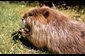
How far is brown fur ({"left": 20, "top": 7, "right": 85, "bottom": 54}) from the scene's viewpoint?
15.0 feet

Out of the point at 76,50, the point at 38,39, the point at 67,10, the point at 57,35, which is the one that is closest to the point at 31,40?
the point at 38,39

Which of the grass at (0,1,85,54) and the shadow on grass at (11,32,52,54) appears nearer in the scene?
the grass at (0,1,85,54)

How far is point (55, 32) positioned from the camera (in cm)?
471

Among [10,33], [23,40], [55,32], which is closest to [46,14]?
[55,32]

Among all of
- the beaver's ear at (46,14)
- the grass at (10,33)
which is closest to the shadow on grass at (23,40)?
the grass at (10,33)

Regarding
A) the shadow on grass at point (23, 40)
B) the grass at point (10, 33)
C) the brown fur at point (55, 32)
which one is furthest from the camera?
the shadow on grass at point (23, 40)

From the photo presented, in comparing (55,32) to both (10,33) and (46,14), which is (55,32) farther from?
(10,33)

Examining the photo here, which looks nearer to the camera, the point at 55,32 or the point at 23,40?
the point at 55,32

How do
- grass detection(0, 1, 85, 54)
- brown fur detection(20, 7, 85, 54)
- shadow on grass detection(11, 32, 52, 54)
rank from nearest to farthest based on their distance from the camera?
brown fur detection(20, 7, 85, 54)
grass detection(0, 1, 85, 54)
shadow on grass detection(11, 32, 52, 54)

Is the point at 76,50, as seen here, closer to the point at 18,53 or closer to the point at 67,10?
the point at 18,53

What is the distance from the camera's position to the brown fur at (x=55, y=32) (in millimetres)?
4574

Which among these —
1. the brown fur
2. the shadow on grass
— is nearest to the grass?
the shadow on grass

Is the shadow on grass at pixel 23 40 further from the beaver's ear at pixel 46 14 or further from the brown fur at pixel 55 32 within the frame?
the beaver's ear at pixel 46 14

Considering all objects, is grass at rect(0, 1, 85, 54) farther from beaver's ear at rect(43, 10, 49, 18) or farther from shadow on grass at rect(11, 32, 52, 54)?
beaver's ear at rect(43, 10, 49, 18)
